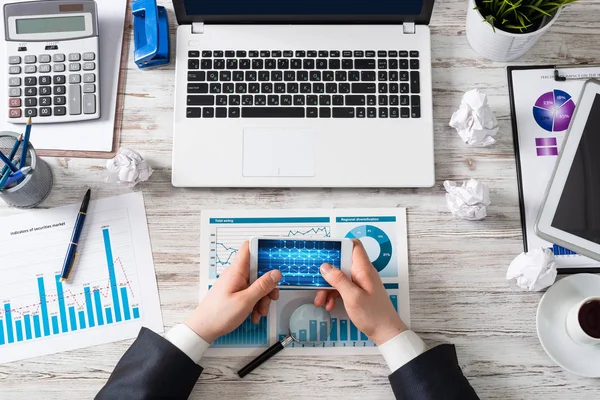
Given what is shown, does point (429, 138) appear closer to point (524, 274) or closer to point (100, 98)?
point (524, 274)

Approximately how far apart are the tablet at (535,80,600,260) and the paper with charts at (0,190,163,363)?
65 cm

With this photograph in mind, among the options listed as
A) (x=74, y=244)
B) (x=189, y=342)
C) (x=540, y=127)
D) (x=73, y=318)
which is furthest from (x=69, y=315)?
(x=540, y=127)

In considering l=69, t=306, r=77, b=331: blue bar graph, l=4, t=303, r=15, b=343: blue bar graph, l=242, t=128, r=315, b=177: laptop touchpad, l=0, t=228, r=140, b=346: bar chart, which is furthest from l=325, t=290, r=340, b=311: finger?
l=4, t=303, r=15, b=343: blue bar graph

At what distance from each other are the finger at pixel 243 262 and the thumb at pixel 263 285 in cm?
3

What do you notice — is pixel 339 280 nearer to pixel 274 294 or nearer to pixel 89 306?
pixel 274 294

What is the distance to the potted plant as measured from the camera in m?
0.98

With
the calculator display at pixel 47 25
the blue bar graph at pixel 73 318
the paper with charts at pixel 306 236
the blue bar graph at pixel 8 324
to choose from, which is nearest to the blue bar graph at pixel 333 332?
the paper with charts at pixel 306 236

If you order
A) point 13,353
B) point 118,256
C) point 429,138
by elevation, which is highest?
point 429,138

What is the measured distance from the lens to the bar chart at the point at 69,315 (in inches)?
39.1

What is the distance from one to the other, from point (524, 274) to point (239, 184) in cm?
49

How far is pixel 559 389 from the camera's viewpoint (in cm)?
96

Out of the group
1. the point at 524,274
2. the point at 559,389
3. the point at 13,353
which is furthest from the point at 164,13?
the point at 559,389

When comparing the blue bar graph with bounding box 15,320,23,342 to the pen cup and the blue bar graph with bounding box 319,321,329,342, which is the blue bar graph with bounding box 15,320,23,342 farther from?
the blue bar graph with bounding box 319,321,329,342

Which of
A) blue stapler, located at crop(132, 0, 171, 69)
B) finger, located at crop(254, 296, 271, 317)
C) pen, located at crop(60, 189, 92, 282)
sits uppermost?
blue stapler, located at crop(132, 0, 171, 69)
